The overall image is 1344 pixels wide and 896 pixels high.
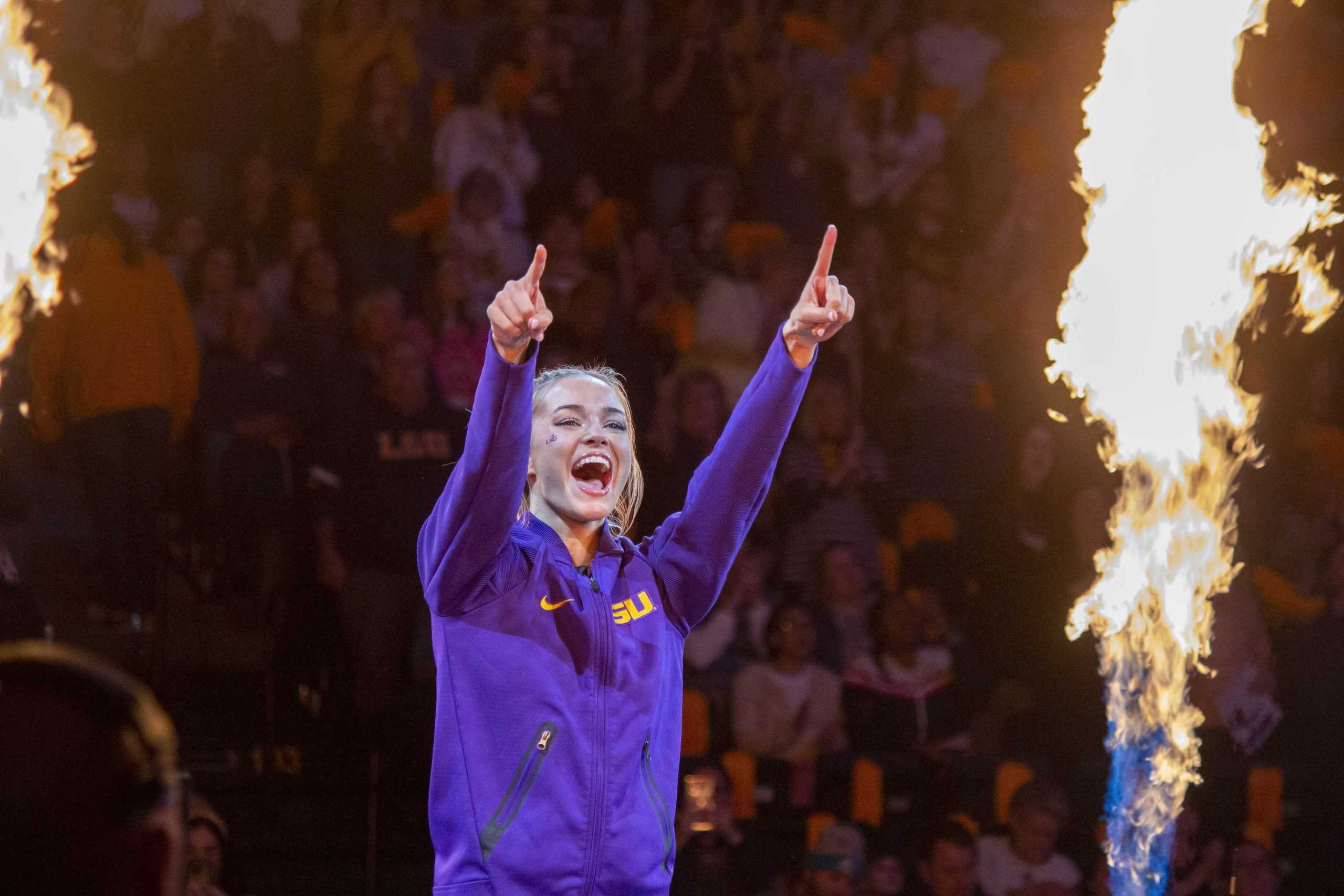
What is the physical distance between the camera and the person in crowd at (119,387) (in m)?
6.46

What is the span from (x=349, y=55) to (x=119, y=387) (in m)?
2.30

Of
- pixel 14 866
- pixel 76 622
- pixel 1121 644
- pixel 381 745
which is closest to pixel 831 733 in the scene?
pixel 1121 644

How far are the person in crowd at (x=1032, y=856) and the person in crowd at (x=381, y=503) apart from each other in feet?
8.45

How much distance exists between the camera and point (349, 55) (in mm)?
7875

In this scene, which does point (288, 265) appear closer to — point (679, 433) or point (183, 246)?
point (183, 246)

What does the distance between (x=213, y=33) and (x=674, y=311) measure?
8.97 ft

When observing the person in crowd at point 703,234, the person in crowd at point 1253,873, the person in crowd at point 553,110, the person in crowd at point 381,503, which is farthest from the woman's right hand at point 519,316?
the person in crowd at point 553,110

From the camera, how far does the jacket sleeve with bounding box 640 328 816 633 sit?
3.39m

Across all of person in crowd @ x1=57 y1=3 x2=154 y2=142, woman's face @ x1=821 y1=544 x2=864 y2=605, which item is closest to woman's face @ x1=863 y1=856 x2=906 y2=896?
woman's face @ x1=821 y1=544 x2=864 y2=605

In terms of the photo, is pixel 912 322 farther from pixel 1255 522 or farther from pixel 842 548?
pixel 1255 522

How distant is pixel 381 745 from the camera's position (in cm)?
627

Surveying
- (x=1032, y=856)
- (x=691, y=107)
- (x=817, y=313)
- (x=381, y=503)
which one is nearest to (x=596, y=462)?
(x=817, y=313)

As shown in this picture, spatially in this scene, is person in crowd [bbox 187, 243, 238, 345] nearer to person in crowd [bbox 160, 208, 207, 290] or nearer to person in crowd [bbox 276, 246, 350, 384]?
person in crowd [bbox 160, 208, 207, 290]

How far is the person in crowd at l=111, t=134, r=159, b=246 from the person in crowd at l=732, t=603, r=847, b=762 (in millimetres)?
3370
